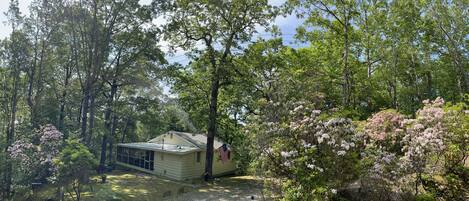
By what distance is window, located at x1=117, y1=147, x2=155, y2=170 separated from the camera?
775 inches

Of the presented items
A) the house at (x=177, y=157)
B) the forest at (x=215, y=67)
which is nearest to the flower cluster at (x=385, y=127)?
the forest at (x=215, y=67)

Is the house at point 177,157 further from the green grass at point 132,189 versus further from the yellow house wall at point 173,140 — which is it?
the green grass at point 132,189

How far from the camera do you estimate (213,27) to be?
1655cm

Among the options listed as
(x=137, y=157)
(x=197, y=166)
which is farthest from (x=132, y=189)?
(x=137, y=157)

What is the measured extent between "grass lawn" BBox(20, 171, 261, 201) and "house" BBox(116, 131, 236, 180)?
902mm

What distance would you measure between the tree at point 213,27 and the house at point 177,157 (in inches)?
51.7

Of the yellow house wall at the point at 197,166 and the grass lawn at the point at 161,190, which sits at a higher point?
the yellow house wall at the point at 197,166

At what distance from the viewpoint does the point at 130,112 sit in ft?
68.2

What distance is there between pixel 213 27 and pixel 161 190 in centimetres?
901

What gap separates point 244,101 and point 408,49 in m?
10.1

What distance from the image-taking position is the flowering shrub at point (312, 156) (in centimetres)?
661

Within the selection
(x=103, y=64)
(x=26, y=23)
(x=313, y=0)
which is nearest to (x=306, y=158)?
(x=313, y=0)

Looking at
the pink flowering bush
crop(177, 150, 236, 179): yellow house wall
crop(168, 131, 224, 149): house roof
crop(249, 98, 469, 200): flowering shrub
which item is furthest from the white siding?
crop(249, 98, 469, 200): flowering shrub

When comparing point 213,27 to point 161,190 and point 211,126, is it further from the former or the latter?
point 161,190
